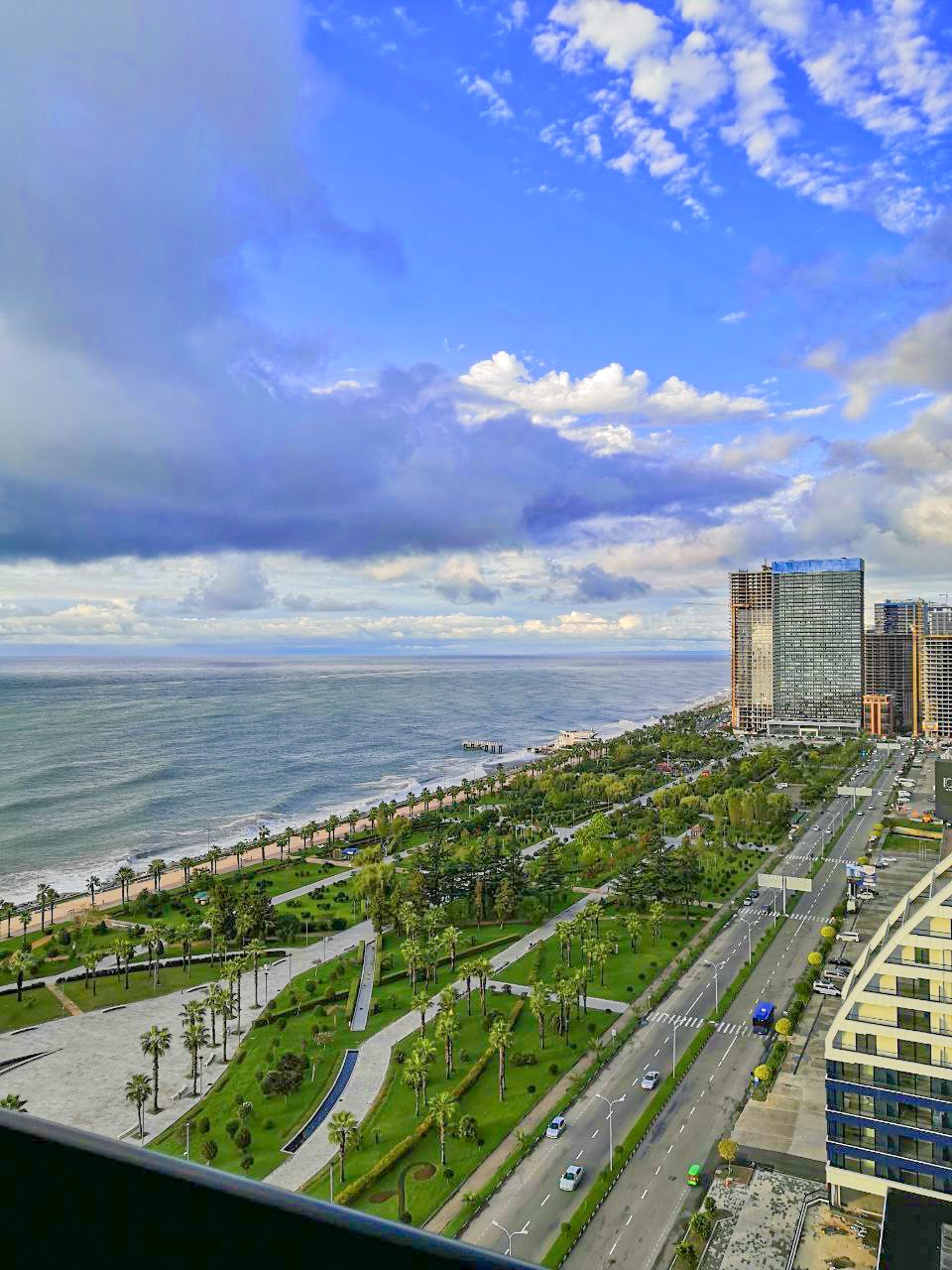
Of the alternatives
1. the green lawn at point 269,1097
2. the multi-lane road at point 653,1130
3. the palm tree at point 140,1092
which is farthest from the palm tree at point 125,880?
the multi-lane road at point 653,1130

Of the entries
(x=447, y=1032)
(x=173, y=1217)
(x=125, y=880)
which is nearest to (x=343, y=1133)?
(x=447, y=1032)

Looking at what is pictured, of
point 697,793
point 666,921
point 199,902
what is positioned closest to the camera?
point 666,921

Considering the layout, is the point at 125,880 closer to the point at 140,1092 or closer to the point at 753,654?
the point at 140,1092

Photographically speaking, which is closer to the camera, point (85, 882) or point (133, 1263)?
point (133, 1263)

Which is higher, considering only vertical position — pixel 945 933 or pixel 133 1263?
pixel 133 1263

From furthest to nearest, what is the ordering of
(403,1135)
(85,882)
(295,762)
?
(295,762) < (85,882) < (403,1135)

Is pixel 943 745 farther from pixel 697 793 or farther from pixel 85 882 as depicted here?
pixel 85 882

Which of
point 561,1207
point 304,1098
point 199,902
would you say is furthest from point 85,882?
point 561,1207
